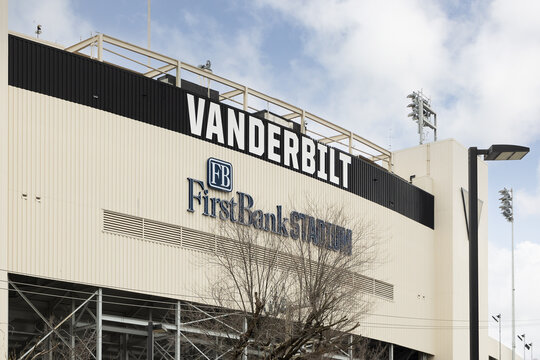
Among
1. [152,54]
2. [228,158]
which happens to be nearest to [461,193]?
[228,158]

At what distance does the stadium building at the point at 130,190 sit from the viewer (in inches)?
1251

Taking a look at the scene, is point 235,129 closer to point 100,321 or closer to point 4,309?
point 100,321

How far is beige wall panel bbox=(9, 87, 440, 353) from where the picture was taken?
104ft

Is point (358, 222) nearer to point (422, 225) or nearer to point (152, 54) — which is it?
point (422, 225)

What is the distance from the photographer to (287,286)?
36.2m

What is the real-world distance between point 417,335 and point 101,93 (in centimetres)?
Answer: 2913

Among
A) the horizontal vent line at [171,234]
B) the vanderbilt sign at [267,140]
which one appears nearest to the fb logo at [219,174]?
the vanderbilt sign at [267,140]

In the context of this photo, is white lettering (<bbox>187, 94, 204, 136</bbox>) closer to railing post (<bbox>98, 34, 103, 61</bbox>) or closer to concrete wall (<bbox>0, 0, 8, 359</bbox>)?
railing post (<bbox>98, 34, 103, 61</bbox>)

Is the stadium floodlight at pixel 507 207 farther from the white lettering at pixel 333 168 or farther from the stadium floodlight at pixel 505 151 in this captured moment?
the stadium floodlight at pixel 505 151

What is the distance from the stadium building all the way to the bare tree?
0.83 meters

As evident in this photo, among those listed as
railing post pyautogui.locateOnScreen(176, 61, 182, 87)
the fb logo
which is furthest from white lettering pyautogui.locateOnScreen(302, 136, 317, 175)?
railing post pyautogui.locateOnScreen(176, 61, 182, 87)

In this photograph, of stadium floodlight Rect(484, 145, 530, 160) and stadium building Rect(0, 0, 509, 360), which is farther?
stadium building Rect(0, 0, 509, 360)

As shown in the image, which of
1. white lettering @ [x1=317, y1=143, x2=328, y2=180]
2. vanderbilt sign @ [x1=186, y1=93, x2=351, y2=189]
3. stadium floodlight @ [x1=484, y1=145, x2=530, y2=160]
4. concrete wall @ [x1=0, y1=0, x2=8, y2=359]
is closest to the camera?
stadium floodlight @ [x1=484, y1=145, x2=530, y2=160]

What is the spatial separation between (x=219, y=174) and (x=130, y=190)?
5339 mm
